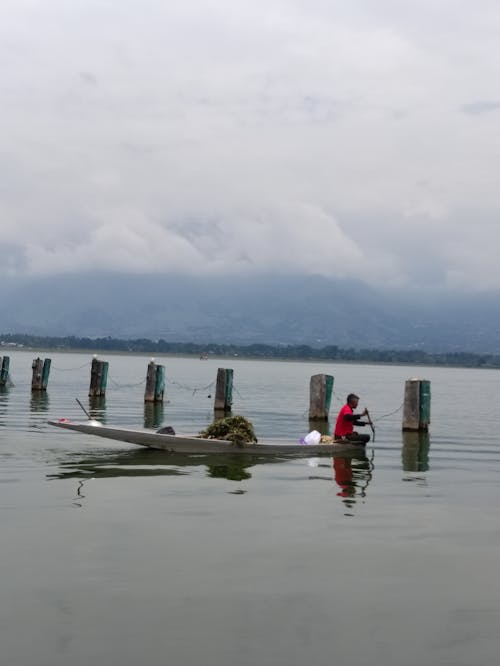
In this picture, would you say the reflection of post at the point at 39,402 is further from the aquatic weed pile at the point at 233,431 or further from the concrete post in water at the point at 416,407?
the aquatic weed pile at the point at 233,431

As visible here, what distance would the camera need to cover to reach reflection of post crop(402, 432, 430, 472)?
23.8 meters

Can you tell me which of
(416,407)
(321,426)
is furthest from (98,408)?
(416,407)

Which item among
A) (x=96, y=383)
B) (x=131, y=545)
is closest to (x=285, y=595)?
(x=131, y=545)

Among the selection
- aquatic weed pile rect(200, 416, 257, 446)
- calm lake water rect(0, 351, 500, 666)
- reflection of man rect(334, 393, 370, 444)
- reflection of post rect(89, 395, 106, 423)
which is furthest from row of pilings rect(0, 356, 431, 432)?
aquatic weed pile rect(200, 416, 257, 446)

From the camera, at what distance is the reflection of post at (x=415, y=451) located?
2379 cm

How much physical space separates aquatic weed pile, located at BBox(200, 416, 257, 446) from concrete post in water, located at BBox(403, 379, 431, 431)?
11.6 meters

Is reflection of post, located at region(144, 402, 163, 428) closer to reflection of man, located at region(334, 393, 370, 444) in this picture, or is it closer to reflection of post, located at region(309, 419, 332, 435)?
reflection of post, located at region(309, 419, 332, 435)

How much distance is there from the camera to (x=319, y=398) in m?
40.9

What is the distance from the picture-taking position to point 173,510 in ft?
51.6

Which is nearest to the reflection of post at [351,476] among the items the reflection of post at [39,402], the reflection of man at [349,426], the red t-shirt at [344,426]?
the reflection of man at [349,426]

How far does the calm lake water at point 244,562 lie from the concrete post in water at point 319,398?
1654 centimetres

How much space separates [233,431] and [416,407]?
1240 centimetres

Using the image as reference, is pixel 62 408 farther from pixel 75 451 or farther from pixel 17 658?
pixel 17 658

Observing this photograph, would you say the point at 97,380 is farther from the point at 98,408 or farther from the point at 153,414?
the point at 153,414
